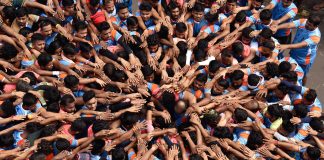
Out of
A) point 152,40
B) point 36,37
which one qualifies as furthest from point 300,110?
point 36,37

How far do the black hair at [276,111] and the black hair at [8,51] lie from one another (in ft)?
15.5

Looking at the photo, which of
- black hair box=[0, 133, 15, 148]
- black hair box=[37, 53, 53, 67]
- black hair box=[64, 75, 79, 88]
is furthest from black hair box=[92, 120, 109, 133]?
black hair box=[37, 53, 53, 67]

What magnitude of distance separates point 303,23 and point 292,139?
9.86ft

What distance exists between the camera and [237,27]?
8.70 metres

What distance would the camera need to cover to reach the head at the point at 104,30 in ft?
26.3

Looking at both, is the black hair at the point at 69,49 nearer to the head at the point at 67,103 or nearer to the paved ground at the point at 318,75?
the head at the point at 67,103

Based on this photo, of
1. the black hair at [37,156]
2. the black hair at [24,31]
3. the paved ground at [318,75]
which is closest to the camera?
the black hair at [37,156]

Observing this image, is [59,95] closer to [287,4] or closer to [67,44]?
[67,44]

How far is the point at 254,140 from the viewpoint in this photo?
21.9 feet

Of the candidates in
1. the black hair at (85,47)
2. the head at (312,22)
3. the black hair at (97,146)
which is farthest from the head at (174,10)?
the black hair at (97,146)

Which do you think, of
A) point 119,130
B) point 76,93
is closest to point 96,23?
point 76,93

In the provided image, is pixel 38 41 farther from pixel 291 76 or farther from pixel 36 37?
pixel 291 76

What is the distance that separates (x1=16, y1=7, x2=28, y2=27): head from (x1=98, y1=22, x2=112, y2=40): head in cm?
145

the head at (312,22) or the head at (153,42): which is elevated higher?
the head at (153,42)
